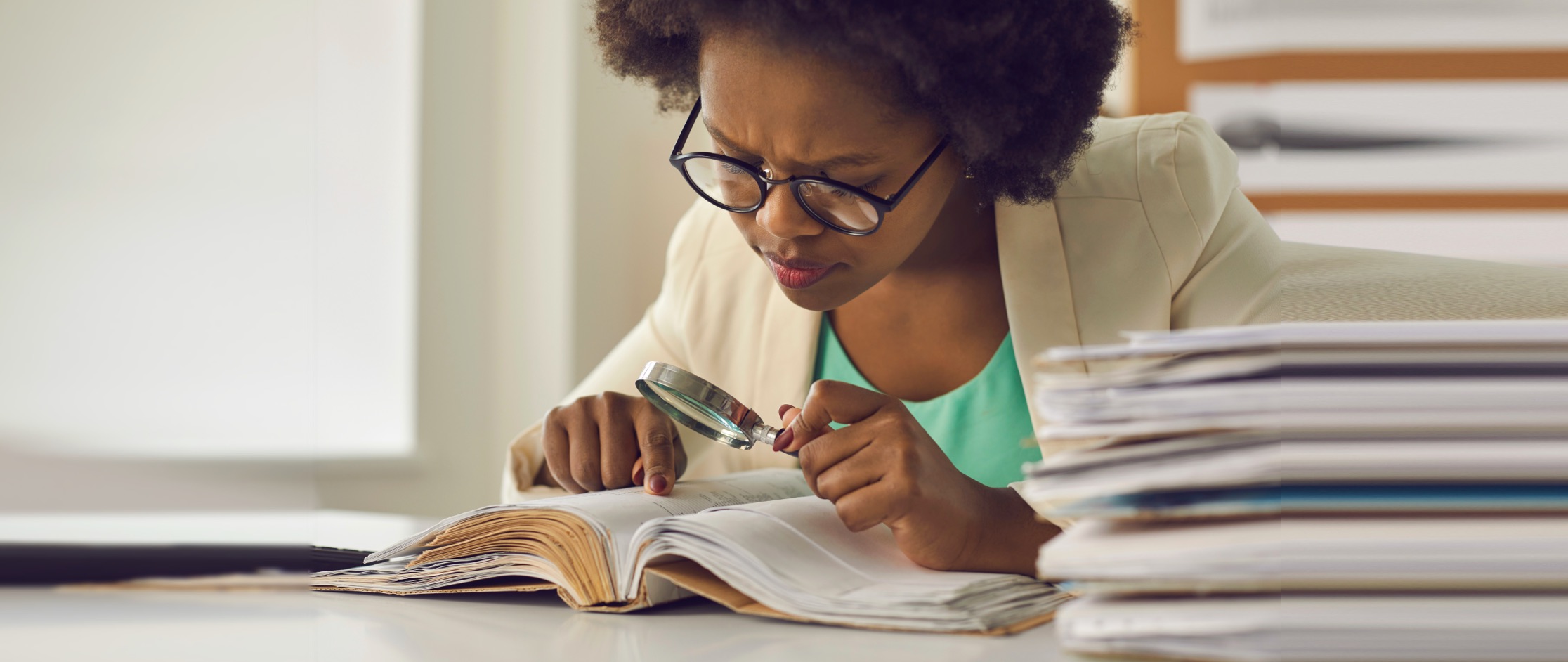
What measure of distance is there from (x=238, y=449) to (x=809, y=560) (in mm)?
434

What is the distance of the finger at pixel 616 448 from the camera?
1.24 metres

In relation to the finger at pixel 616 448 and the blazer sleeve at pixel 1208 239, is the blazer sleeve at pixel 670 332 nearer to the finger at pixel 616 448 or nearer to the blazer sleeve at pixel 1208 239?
the finger at pixel 616 448

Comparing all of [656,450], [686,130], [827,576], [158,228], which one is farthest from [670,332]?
[158,228]

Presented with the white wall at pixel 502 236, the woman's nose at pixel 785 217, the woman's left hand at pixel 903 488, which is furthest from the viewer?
the white wall at pixel 502 236

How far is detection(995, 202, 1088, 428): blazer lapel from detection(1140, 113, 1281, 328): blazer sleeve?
0.44 ft

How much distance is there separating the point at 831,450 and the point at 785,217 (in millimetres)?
311

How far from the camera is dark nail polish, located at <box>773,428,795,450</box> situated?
103 centimetres

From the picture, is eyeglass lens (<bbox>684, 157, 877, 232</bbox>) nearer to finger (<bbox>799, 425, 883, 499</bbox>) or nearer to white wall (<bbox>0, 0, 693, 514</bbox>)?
finger (<bbox>799, 425, 883, 499</bbox>)

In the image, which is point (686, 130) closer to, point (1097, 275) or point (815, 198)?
point (815, 198)

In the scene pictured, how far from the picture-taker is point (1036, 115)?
50.4 inches

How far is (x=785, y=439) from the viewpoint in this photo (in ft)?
3.41

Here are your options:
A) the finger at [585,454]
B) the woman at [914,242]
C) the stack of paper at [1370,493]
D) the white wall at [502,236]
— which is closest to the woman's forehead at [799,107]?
the woman at [914,242]

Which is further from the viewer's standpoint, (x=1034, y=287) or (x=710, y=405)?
(x=1034, y=287)

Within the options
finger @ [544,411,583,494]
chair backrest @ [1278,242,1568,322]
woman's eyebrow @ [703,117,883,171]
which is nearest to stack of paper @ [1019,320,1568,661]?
chair backrest @ [1278,242,1568,322]
